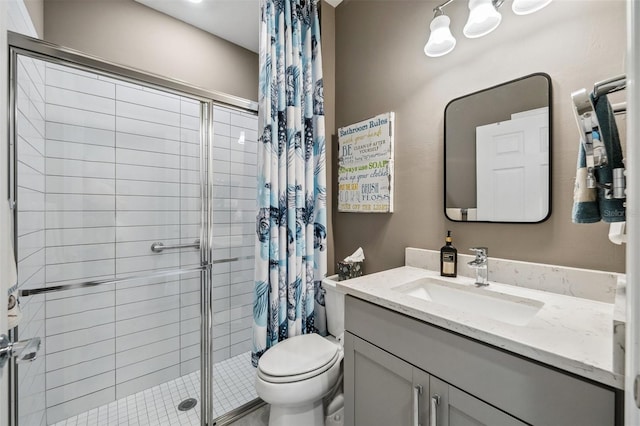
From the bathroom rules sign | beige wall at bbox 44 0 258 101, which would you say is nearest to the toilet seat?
the bathroom rules sign

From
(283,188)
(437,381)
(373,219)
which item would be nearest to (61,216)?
(283,188)

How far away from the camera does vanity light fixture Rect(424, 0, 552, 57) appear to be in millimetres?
1005

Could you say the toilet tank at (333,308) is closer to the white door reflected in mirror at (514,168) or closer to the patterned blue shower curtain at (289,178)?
the patterned blue shower curtain at (289,178)

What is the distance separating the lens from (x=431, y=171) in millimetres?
1395

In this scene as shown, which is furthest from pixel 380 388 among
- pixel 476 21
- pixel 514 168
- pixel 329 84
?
pixel 329 84

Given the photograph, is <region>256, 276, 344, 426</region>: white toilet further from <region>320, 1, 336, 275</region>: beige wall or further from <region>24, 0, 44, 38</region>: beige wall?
<region>24, 0, 44, 38</region>: beige wall

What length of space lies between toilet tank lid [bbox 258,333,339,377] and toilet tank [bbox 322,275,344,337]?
0.17 metres

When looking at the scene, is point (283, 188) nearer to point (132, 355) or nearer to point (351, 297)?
point (351, 297)

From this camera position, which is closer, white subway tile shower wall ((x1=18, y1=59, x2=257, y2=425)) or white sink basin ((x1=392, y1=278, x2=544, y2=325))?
white sink basin ((x1=392, y1=278, x2=544, y2=325))

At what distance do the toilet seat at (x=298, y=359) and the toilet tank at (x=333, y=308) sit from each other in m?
A: 0.17

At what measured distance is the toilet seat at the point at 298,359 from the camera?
120cm

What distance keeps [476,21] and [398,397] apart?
148 centimetres

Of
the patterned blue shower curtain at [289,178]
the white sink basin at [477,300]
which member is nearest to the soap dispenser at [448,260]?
the white sink basin at [477,300]

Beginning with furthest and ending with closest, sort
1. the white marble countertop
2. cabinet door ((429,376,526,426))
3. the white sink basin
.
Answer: the white sink basin < cabinet door ((429,376,526,426)) < the white marble countertop
